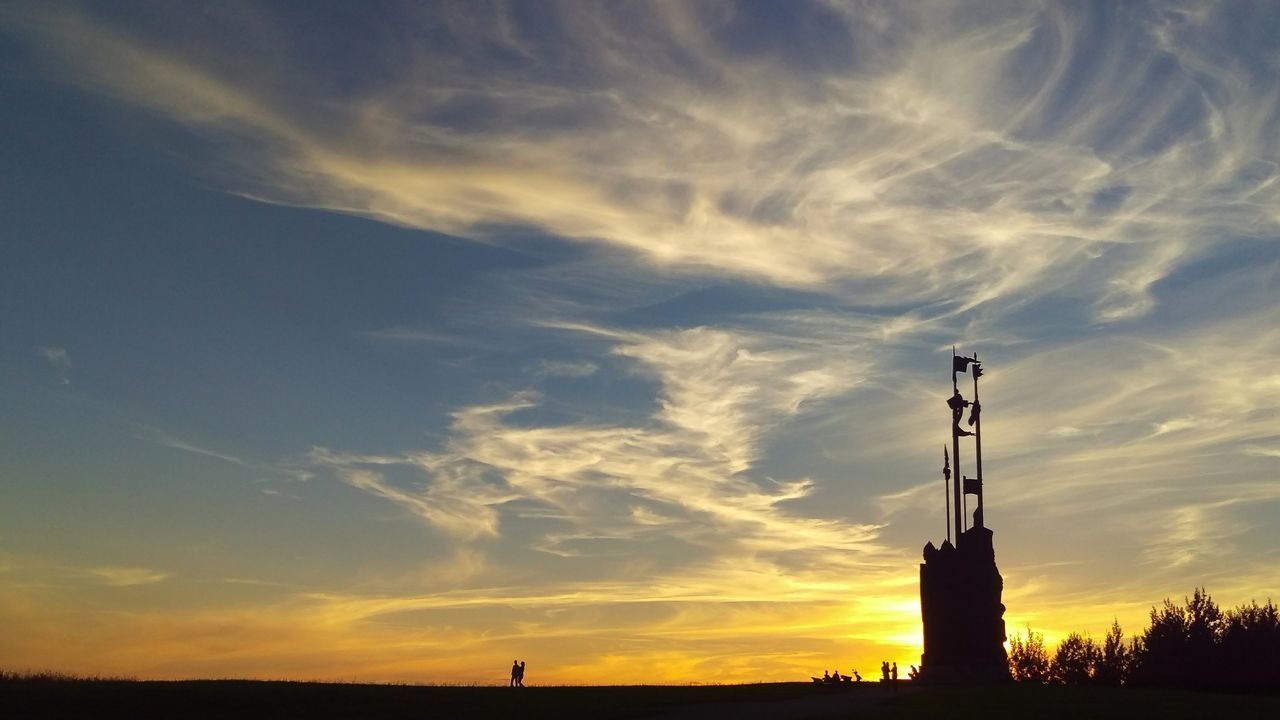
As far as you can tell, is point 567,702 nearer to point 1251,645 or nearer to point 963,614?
point 963,614

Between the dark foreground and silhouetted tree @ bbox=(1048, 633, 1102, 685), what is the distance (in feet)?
116

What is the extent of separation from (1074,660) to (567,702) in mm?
54346

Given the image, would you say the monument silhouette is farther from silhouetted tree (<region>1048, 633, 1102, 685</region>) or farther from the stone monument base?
silhouetted tree (<region>1048, 633, 1102, 685</region>)

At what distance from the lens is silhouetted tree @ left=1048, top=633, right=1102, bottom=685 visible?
3196 inches

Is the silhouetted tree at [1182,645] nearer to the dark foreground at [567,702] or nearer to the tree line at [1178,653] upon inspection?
the tree line at [1178,653]

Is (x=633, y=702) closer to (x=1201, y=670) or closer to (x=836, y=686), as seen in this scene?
(x=836, y=686)

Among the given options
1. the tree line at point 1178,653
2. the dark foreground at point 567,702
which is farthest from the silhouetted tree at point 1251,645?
the dark foreground at point 567,702

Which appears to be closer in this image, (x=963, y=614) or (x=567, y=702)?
(x=567, y=702)

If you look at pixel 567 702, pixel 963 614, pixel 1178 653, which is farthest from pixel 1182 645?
pixel 567 702

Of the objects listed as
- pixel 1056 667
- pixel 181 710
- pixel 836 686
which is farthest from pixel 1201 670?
pixel 181 710

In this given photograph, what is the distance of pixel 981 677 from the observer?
5759cm

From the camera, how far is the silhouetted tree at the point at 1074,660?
3196 inches

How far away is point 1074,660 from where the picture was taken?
273ft

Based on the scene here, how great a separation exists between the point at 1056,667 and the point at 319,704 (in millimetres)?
60632
